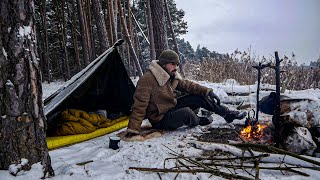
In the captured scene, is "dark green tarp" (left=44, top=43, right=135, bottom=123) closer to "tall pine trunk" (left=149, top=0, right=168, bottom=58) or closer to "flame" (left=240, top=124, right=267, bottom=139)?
"tall pine trunk" (left=149, top=0, right=168, bottom=58)

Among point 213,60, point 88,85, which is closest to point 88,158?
point 88,85

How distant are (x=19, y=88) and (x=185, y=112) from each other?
2.50 metres

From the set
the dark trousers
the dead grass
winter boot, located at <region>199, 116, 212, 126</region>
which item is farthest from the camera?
the dead grass

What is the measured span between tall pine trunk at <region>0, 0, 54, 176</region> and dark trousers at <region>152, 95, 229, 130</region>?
7.28 feet

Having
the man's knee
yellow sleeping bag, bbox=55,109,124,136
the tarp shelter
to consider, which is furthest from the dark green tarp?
the man's knee

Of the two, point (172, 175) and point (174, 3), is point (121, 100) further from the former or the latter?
point (174, 3)

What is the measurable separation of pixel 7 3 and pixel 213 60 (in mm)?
9326

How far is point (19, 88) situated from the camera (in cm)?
204

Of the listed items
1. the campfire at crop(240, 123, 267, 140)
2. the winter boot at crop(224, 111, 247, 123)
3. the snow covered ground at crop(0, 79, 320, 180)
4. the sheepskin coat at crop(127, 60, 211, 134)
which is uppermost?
the sheepskin coat at crop(127, 60, 211, 134)

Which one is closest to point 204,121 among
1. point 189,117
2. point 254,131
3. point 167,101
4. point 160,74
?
point 189,117

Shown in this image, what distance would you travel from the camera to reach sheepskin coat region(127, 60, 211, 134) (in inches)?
144

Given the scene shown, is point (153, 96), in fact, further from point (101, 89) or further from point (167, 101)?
point (101, 89)

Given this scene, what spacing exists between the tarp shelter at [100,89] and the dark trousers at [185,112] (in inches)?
46.6

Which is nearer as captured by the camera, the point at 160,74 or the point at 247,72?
the point at 160,74
